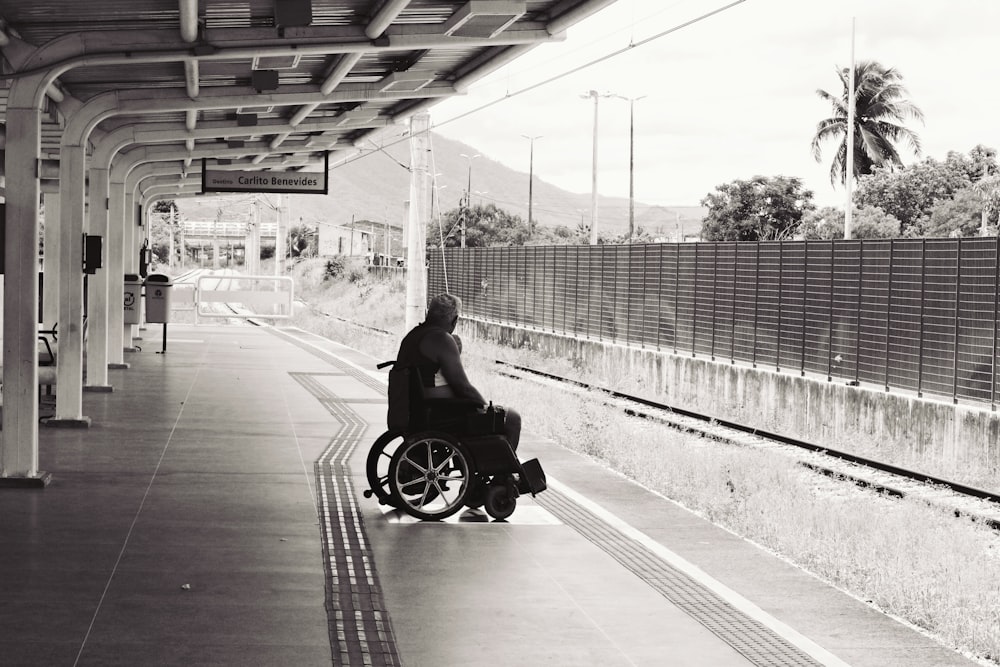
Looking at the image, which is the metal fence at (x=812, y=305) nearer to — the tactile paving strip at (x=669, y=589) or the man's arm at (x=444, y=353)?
the tactile paving strip at (x=669, y=589)

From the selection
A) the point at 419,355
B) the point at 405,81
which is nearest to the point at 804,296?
the point at 405,81

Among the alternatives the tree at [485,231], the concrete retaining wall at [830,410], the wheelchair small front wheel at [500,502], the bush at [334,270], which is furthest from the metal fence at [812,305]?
the tree at [485,231]

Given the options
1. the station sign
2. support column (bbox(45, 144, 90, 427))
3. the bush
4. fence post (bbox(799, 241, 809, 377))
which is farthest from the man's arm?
the bush

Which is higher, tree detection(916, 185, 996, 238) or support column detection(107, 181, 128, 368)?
tree detection(916, 185, 996, 238)

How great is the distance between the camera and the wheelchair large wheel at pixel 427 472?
916 centimetres

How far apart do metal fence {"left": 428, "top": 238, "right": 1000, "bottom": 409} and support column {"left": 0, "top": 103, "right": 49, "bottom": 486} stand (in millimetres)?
10806

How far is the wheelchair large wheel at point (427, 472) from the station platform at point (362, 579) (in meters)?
0.15

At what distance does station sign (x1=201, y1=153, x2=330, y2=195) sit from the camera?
72.0ft

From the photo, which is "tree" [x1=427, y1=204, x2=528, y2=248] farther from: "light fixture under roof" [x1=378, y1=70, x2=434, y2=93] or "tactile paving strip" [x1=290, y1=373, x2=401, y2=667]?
"tactile paving strip" [x1=290, y1=373, x2=401, y2=667]

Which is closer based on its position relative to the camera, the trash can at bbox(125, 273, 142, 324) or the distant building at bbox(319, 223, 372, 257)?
the trash can at bbox(125, 273, 142, 324)

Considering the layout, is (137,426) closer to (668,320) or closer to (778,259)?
(778,259)

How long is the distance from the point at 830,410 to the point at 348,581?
1197 centimetres

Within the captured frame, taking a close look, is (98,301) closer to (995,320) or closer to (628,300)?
(995,320)

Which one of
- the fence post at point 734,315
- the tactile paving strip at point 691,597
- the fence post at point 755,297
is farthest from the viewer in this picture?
the fence post at point 734,315
